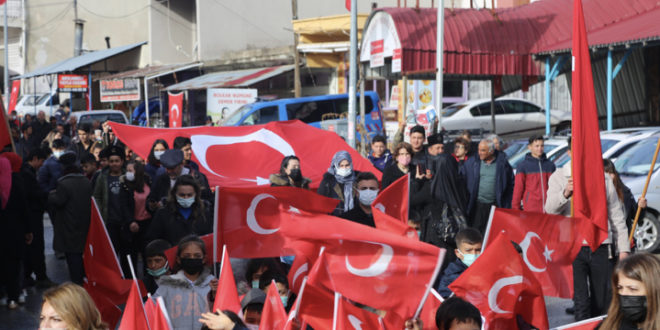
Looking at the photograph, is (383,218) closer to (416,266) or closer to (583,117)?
(416,266)

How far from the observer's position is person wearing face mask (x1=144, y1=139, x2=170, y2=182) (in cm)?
966

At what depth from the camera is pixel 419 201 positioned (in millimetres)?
8719

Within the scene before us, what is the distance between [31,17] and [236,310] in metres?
45.7

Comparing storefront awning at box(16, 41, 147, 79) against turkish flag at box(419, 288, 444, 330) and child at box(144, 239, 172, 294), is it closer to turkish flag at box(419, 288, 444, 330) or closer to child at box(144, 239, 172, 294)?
child at box(144, 239, 172, 294)

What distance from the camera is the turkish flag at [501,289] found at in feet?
17.3

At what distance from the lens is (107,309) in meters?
6.46

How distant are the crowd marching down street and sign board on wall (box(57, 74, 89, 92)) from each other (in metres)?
26.1

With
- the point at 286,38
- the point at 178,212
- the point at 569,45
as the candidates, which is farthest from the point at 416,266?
the point at 286,38

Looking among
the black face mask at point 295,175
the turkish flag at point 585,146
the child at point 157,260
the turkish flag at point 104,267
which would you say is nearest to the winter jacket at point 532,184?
the black face mask at point 295,175

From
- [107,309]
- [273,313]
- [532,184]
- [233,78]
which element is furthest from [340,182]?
[233,78]

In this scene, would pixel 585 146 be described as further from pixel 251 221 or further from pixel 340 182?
pixel 340 182

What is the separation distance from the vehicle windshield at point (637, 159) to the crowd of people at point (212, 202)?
4.99ft

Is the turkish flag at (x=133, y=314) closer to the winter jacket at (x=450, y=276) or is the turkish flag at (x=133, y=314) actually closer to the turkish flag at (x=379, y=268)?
the turkish flag at (x=379, y=268)

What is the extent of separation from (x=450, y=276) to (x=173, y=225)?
2.63 metres
